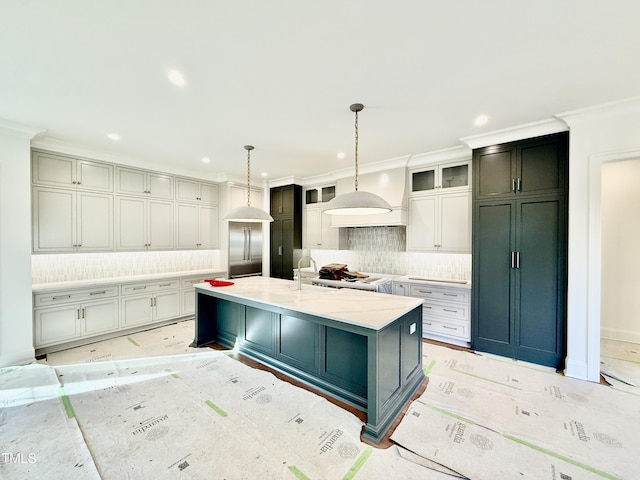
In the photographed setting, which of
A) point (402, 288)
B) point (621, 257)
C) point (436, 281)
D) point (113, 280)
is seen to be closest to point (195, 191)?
point (113, 280)

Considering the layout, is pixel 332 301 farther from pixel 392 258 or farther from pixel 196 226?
pixel 196 226

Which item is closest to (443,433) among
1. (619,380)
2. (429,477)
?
(429,477)

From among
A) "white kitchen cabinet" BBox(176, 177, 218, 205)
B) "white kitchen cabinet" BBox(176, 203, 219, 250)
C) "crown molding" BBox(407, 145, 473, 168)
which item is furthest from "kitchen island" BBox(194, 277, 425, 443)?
"white kitchen cabinet" BBox(176, 177, 218, 205)

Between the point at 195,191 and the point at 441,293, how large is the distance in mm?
4765

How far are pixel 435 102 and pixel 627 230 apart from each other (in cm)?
380

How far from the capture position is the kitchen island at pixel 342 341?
2.06 metres

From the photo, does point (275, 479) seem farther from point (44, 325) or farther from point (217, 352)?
point (44, 325)

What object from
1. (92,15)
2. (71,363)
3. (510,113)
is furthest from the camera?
(71,363)

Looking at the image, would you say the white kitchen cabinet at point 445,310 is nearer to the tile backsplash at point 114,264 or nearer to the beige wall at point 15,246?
the tile backsplash at point 114,264

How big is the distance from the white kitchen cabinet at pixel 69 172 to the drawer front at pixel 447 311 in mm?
5235

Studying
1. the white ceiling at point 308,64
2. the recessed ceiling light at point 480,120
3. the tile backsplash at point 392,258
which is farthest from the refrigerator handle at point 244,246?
the recessed ceiling light at point 480,120

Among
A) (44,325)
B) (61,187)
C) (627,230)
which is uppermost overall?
(61,187)

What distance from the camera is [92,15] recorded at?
63.0 inches

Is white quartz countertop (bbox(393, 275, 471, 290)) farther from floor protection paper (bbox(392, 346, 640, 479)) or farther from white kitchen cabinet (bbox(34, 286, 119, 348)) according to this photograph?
white kitchen cabinet (bbox(34, 286, 119, 348))
